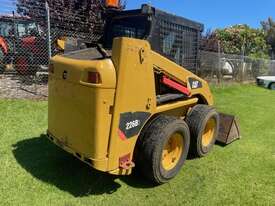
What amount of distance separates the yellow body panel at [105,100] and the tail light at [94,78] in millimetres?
44

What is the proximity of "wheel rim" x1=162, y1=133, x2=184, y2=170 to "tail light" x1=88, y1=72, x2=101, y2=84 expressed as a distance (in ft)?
4.81

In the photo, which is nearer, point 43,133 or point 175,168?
point 175,168

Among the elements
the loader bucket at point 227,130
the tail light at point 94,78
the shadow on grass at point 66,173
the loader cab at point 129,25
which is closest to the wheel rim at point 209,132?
the loader bucket at point 227,130

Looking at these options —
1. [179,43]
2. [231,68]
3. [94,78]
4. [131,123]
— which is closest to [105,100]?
[94,78]

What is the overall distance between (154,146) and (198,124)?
127 cm

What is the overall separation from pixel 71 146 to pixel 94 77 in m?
0.97

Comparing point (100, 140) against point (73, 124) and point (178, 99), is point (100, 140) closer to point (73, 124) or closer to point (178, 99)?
point (73, 124)

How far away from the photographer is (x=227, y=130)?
6.42m

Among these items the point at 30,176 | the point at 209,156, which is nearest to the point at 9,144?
the point at 30,176

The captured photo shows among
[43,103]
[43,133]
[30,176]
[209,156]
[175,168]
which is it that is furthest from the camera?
[43,103]

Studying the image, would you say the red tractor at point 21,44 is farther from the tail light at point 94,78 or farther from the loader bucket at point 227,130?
the tail light at point 94,78

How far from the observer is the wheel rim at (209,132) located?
230 inches

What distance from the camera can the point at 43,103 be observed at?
793 cm

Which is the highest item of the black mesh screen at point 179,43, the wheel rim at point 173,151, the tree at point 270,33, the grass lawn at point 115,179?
the tree at point 270,33
